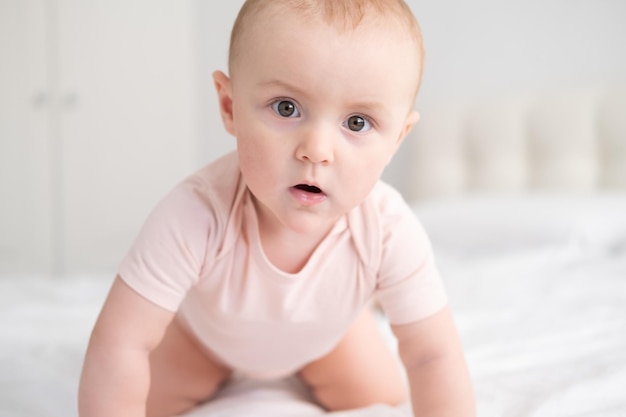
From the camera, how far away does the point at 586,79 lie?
2662 millimetres

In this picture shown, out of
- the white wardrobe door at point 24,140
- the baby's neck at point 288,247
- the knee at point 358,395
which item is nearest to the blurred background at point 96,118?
the white wardrobe door at point 24,140

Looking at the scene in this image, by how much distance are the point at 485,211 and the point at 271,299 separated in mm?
1401

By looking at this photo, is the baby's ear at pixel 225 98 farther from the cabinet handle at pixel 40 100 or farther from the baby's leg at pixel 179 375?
the cabinet handle at pixel 40 100

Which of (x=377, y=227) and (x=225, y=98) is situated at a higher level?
(x=225, y=98)

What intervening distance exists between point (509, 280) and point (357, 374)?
0.86 m

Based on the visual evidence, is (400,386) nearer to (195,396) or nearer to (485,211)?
(195,396)

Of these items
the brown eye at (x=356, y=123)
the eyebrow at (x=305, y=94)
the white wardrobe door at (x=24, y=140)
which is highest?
the eyebrow at (x=305, y=94)

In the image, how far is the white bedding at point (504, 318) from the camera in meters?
0.96

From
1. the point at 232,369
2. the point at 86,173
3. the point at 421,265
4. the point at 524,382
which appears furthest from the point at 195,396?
the point at 86,173

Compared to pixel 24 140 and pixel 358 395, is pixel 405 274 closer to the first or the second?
pixel 358 395

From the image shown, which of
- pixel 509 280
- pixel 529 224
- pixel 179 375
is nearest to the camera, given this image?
pixel 179 375

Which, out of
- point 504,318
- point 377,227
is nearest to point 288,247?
point 377,227

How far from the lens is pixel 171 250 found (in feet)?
2.65

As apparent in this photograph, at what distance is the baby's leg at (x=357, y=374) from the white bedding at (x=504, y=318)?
0.12 ft
